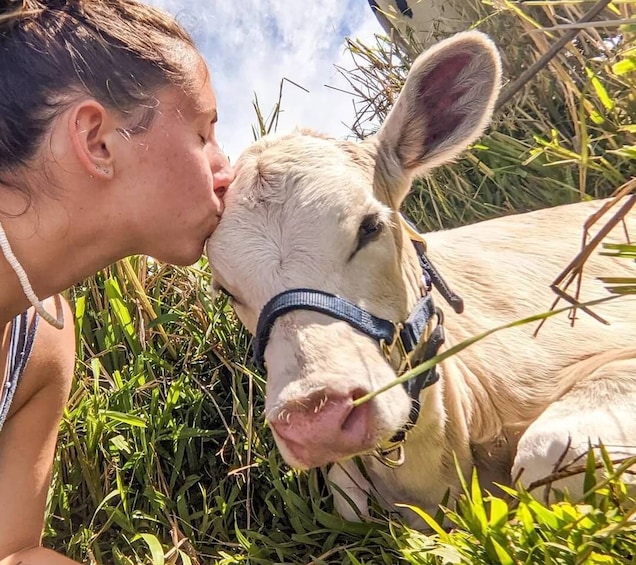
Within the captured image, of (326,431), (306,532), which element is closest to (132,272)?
(306,532)

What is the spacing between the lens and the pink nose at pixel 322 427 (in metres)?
1.71

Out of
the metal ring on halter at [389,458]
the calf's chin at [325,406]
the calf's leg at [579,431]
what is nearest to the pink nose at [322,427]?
the calf's chin at [325,406]

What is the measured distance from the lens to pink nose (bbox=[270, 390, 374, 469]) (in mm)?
1706

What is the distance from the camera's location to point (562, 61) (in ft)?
12.9

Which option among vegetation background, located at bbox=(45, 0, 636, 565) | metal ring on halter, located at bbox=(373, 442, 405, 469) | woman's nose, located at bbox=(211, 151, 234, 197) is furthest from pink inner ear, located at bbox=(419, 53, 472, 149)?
metal ring on halter, located at bbox=(373, 442, 405, 469)

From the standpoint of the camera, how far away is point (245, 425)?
316 cm

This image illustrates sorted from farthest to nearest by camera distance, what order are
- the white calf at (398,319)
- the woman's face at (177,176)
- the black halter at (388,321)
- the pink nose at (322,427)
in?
the woman's face at (177,176) → the black halter at (388,321) → the white calf at (398,319) → the pink nose at (322,427)

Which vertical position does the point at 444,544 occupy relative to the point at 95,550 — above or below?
above

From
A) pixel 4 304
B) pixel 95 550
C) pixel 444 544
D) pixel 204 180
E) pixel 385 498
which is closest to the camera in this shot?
pixel 444 544

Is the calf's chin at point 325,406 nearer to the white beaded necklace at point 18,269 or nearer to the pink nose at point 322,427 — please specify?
the pink nose at point 322,427

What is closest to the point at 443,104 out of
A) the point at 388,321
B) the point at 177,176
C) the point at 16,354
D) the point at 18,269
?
the point at 388,321

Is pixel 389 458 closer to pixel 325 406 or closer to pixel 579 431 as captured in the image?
pixel 579 431

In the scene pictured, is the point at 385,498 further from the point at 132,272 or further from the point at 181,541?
the point at 132,272

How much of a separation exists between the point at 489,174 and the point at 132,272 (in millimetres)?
1981
